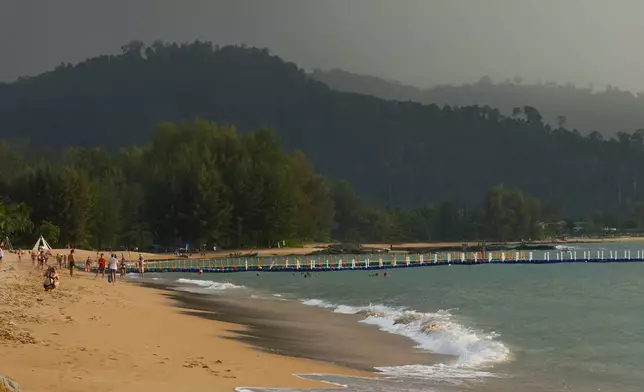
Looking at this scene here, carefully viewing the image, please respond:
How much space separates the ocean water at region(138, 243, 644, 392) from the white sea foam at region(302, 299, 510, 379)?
3cm

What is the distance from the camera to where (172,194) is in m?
91.9

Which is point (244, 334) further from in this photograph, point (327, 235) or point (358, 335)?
point (327, 235)

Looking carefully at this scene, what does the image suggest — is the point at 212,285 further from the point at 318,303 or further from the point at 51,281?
the point at 51,281

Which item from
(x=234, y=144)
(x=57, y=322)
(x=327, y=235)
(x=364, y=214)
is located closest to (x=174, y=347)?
(x=57, y=322)

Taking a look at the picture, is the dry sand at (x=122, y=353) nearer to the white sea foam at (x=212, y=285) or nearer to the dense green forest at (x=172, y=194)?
the white sea foam at (x=212, y=285)

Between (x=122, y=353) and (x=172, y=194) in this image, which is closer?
(x=122, y=353)

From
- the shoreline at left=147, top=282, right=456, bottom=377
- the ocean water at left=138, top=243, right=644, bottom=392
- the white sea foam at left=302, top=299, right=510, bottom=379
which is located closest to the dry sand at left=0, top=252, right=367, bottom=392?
the shoreline at left=147, top=282, right=456, bottom=377

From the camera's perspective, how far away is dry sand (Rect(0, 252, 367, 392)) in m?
10.9

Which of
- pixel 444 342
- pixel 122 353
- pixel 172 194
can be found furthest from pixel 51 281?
pixel 172 194

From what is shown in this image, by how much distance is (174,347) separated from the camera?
15.6 metres

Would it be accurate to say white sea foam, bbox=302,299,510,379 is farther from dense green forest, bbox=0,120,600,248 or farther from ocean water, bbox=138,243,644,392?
dense green forest, bbox=0,120,600,248

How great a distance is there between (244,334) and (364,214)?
436 ft

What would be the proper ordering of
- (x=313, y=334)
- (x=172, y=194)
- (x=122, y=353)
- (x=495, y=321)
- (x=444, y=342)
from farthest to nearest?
(x=172, y=194), (x=495, y=321), (x=313, y=334), (x=444, y=342), (x=122, y=353)

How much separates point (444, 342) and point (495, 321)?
7.25 meters
